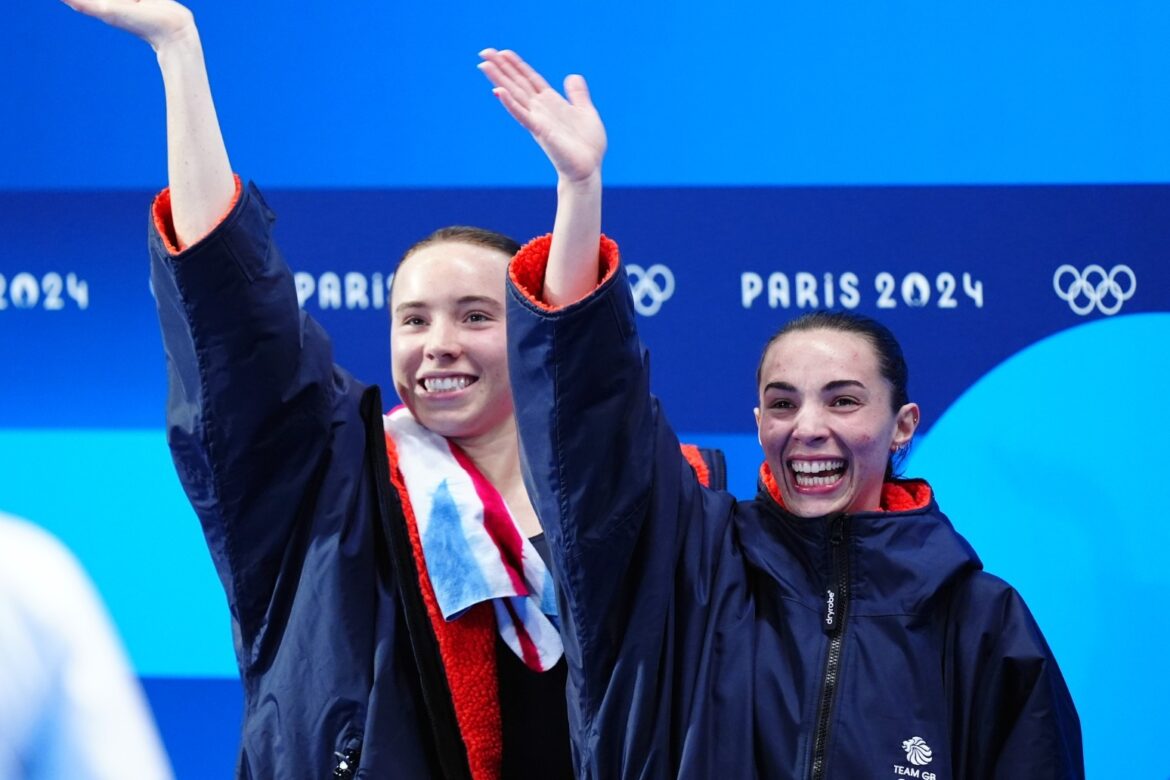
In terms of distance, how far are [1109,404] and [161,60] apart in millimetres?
1633

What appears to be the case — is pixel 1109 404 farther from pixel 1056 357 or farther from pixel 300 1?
pixel 300 1

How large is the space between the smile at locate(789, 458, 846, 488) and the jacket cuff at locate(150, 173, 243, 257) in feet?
2.26

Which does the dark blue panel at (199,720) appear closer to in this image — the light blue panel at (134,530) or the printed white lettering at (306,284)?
the light blue panel at (134,530)

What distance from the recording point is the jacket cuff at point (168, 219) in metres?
1.58

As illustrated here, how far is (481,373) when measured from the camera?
184 cm

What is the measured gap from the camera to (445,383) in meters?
1.84

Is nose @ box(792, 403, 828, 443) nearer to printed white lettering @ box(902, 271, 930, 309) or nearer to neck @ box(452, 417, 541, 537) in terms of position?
neck @ box(452, 417, 541, 537)

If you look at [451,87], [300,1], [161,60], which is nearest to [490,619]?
[161,60]

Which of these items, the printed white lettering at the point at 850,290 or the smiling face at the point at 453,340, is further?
the printed white lettering at the point at 850,290

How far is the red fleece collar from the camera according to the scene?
5.86 feet

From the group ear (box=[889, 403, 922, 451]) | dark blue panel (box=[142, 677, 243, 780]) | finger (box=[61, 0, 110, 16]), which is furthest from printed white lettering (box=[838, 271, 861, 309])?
finger (box=[61, 0, 110, 16])

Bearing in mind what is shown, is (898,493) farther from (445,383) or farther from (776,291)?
(776,291)

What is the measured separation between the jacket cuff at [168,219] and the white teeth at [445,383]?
0.35 metres

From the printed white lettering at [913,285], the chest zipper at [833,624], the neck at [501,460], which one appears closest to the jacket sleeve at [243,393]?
the neck at [501,460]
